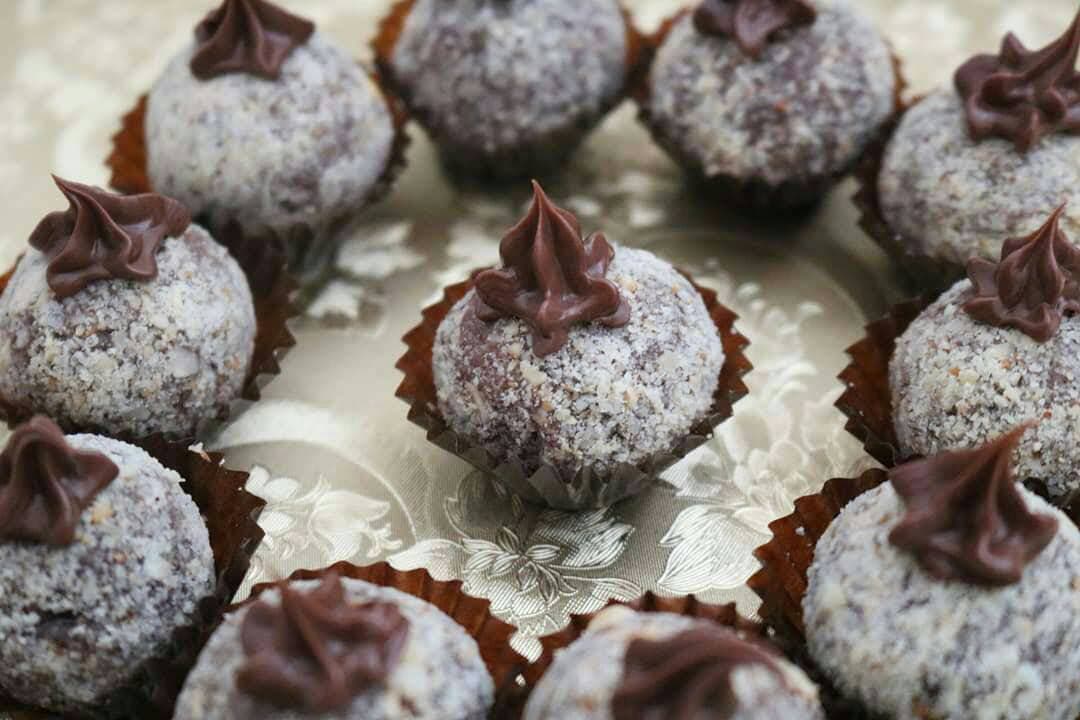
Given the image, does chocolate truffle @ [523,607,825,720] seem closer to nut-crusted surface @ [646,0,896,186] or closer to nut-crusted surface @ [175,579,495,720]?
nut-crusted surface @ [175,579,495,720]

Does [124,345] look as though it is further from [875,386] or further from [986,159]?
[986,159]

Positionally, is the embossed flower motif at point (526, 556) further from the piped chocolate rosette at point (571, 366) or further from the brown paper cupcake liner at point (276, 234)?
the brown paper cupcake liner at point (276, 234)

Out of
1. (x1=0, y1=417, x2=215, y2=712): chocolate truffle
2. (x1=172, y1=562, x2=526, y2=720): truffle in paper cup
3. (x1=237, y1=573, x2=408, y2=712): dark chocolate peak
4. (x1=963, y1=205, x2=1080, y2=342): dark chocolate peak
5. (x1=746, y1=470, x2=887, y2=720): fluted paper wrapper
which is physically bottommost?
(x1=0, y1=417, x2=215, y2=712): chocolate truffle

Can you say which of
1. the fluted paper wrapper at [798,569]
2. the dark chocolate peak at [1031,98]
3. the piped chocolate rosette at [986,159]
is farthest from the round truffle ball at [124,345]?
the dark chocolate peak at [1031,98]

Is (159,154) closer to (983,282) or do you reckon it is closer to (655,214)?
(655,214)

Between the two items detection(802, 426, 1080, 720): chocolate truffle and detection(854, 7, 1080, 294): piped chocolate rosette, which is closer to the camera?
detection(802, 426, 1080, 720): chocolate truffle

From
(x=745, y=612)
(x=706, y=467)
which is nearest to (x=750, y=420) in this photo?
(x=706, y=467)

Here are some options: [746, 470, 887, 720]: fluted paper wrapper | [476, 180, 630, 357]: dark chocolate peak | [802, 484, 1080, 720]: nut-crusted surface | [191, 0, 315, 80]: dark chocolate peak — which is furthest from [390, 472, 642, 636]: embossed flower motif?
[191, 0, 315, 80]: dark chocolate peak
